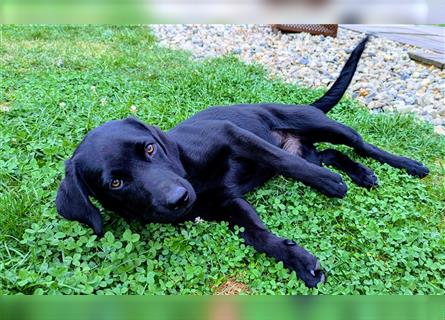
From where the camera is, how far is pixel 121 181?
104 inches

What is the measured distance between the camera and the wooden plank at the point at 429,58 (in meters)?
A: 6.80

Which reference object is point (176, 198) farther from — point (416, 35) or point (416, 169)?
point (416, 35)

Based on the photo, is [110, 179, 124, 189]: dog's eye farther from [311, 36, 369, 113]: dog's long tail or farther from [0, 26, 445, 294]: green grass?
[311, 36, 369, 113]: dog's long tail

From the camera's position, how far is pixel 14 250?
104 inches

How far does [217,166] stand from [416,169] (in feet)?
5.22

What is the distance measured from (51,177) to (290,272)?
5.94ft

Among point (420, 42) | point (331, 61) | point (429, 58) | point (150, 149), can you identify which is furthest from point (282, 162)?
point (420, 42)

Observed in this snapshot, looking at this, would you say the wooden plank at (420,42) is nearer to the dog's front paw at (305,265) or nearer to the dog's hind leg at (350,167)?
the dog's hind leg at (350,167)

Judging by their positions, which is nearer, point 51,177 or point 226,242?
point 226,242

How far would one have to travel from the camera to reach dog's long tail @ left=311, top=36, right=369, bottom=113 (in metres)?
3.96
